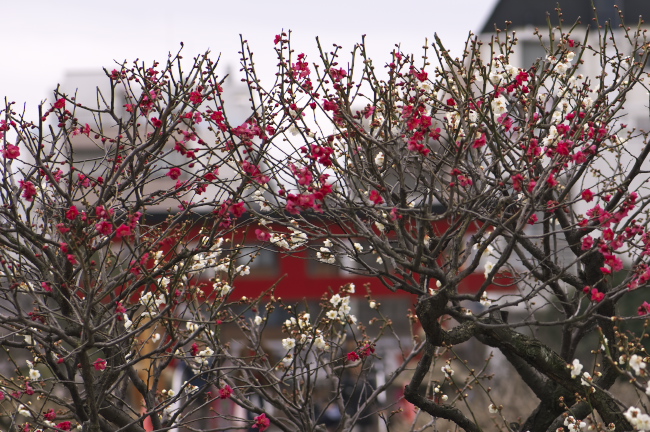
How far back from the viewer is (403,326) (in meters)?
41.2

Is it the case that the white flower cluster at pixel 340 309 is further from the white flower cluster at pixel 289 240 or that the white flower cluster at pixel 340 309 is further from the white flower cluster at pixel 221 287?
the white flower cluster at pixel 221 287

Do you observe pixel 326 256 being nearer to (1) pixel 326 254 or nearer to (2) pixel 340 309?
(1) pixel 326 254

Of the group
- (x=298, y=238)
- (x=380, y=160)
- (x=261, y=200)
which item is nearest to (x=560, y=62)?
(x=380, y=160)

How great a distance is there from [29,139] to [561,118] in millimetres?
4623

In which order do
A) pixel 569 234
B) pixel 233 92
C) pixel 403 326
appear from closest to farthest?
pixel 569 234 → pixel 403 326 → pixel 233 92

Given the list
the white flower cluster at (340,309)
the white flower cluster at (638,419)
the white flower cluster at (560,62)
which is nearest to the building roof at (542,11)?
the white flower cluster at (560,62)

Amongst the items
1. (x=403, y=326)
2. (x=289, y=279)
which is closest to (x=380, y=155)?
(x=289, y=279)

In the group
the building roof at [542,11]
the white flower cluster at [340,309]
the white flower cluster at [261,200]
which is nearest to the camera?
the white flower cluster at [261,200]

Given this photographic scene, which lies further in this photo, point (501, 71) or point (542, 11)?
point (542, 11)

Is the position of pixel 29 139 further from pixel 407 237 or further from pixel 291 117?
pixel 407 237

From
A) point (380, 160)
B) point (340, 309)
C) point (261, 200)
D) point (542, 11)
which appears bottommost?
point (340, 309)

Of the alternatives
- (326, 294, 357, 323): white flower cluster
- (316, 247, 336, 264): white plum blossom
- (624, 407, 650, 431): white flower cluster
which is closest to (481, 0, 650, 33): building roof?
Result: (326, 294, 357, 323): white flower cluster

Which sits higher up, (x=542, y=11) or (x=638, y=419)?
(x=542, y=11)

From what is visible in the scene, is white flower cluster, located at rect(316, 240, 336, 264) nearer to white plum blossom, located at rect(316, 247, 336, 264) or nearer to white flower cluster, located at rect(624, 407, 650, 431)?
white plum blossom, located at rect(316, 247, 336, 264)
